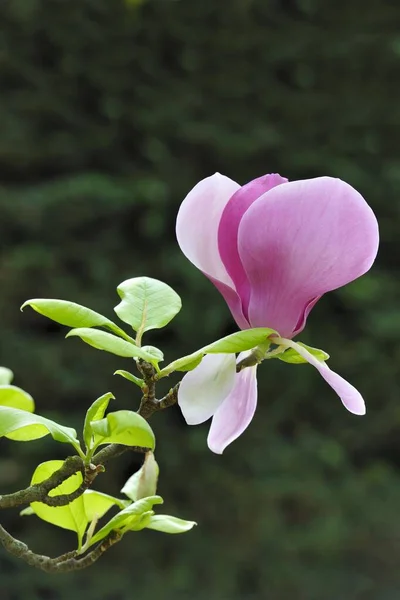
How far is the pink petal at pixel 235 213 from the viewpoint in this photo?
13.3 inches

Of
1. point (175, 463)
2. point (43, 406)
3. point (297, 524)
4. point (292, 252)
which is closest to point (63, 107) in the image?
point (43, 406)

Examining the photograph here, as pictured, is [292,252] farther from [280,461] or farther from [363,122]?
[363,122]

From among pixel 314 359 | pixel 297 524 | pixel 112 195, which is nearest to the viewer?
pixel 314 359

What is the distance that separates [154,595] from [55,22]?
1.54 meters

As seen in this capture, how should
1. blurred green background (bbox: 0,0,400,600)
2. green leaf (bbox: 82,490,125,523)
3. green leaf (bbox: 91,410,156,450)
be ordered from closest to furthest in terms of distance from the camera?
green leaf (bbox: 91,410,156,450), green leaf (bbox: 82,490,125,523), blurred green background (bbox: 0,0,400,600)

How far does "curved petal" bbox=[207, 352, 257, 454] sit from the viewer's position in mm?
345

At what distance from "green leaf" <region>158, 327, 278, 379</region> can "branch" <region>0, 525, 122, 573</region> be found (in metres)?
0.09

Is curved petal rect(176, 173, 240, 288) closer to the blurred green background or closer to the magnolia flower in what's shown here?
the magnolia flower

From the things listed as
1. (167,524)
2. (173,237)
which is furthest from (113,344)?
(173,237)

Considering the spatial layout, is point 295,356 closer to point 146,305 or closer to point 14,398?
point 146,305

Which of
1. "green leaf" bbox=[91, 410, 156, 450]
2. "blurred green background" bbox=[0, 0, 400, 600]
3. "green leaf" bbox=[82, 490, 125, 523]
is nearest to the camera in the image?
"green leaf" bbox=[91, 410, 156, 450]

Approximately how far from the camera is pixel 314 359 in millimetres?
324

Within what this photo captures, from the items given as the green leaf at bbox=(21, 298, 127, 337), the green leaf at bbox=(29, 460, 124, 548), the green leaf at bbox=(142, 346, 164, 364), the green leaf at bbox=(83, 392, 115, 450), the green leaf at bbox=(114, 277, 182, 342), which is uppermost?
the green leaf at bbox=(21, 298, 127, 337)

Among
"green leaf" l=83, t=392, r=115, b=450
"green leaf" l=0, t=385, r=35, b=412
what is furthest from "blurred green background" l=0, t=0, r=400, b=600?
"green leaf" l=83, t=392, r=115, b=450
